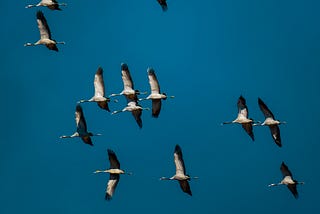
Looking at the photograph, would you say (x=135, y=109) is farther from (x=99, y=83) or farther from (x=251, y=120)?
(x=251, y=120)

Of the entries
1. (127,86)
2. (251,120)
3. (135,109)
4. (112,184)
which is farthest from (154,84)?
(112,184)

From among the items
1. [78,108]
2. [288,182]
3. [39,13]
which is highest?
[39,13]

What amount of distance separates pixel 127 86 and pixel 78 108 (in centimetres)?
221

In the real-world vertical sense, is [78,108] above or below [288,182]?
above

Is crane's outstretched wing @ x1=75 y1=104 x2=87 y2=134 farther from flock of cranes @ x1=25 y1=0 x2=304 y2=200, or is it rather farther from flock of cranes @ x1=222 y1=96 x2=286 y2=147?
flock of cranes @ x1=222 y1=96 x2=286 y2=147

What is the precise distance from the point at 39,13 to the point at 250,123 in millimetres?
9784

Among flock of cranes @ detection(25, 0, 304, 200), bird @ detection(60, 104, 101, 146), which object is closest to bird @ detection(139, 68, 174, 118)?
flock of cranes @ detection(25, 0, 304, 200)

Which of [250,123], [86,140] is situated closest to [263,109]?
[250,123]

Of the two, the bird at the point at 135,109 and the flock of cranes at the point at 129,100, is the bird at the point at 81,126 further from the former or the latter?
the bird at the point at 135,109

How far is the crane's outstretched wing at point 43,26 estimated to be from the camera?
5214cm

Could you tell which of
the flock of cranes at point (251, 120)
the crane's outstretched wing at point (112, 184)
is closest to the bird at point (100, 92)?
the crane's outstretched wing at point (112, 184)

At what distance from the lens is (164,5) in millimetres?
50250

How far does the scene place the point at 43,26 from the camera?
171 ft

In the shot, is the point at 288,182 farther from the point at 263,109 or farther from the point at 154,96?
the point at 154,96
